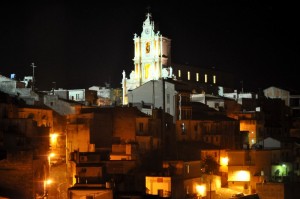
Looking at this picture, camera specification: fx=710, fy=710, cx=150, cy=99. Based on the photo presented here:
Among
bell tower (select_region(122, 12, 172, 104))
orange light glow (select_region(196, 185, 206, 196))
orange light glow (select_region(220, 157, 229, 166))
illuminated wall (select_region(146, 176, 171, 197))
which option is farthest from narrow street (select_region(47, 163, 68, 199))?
bell tower (select_region(122, 12, 172, 104))

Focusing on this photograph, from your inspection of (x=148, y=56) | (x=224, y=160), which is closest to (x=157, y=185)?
Answer: (x=224, y=160)

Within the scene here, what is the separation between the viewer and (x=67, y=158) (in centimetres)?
5234

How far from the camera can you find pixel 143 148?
58188 mm

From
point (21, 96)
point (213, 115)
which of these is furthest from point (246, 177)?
point (21, 96)

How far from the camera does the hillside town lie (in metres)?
44.6

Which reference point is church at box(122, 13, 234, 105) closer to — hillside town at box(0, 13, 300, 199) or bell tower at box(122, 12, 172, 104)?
bell tower at box(122, 12, 172, 104)

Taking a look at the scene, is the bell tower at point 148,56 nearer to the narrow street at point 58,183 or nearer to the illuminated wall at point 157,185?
the illuminated wall at point 157,185

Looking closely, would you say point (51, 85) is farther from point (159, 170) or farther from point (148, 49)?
point (159, 170)

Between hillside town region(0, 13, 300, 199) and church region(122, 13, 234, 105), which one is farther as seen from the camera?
church region(122, 13, 234, 105)

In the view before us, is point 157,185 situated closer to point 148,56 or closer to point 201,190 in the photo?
point 201,190

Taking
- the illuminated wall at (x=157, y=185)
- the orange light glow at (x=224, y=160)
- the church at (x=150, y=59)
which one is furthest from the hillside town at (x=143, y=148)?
the church at (x=150, y=59)

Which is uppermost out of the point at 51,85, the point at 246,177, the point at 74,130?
the point at 51,85

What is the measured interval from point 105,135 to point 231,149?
13.5 meters

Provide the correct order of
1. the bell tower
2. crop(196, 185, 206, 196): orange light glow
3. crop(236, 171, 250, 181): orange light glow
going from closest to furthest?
crop(196, 185, 206, 196): orange light glow
crop(236, 171, 250, 181): orange light glow
the bell tower
